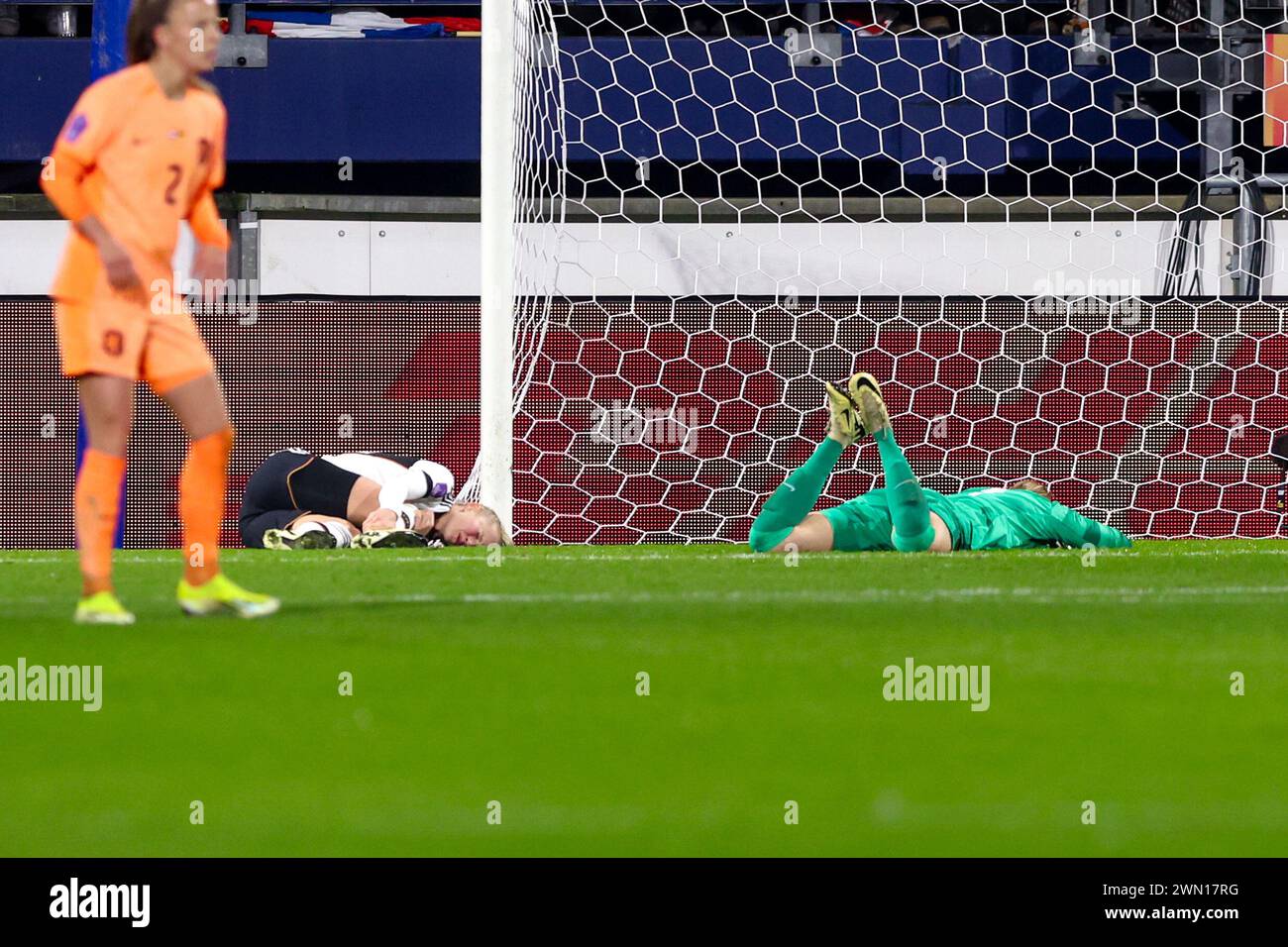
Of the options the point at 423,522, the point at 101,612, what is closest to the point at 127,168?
the point at 101,612

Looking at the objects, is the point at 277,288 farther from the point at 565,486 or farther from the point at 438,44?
the point at 565,486

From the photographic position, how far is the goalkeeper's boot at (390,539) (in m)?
5.59

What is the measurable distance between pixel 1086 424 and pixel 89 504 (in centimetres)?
516

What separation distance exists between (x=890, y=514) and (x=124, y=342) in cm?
324

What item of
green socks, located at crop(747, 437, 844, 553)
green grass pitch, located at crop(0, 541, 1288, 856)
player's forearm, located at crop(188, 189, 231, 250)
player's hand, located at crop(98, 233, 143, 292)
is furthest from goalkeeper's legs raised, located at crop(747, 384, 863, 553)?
player's hand, located at crop(98, 233, 143, 292)

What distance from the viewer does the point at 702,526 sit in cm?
730

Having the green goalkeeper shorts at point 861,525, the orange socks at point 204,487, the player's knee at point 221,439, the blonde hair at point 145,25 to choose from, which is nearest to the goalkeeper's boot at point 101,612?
the orange socks at point 204,487

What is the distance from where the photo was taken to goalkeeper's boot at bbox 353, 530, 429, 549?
5594 millimetres

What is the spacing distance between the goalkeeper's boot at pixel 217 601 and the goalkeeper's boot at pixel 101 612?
4.6 inches

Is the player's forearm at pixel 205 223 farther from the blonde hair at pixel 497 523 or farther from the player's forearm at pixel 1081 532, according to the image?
the player's forearm at pixel 1081 532

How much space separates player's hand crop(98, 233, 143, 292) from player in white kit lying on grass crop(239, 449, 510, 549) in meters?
2.61

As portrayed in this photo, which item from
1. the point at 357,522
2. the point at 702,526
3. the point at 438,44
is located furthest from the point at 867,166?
the point at 357,522

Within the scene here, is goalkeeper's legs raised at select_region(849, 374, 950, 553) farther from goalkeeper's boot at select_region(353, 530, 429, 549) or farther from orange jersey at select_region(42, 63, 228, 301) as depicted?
orange jersey at select_region(42, 63, 228, 301)

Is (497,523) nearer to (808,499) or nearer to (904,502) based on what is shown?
(808,499)
